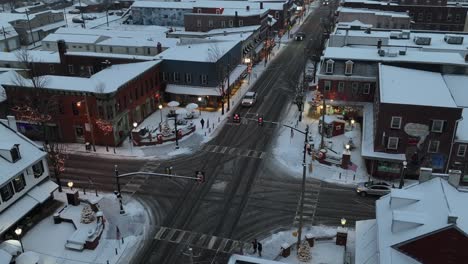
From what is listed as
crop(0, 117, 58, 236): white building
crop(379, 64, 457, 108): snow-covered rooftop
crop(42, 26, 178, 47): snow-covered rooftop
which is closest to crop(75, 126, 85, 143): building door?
crop(0, 117, 58, 236): white building

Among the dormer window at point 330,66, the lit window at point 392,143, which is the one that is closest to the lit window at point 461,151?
the lit window at point 392,143

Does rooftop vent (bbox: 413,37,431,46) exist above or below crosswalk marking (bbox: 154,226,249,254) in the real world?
above

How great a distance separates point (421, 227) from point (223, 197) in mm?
→ 24260

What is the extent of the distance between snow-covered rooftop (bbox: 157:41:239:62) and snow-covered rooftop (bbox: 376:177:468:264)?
4782 cm

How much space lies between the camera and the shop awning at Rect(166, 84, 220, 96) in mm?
73500

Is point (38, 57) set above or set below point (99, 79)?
below

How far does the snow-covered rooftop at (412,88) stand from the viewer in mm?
50406

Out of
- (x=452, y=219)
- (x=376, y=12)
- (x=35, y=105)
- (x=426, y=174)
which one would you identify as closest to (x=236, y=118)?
(x=35, y=105)

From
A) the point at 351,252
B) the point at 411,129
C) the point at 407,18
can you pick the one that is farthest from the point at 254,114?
the point at 407,18

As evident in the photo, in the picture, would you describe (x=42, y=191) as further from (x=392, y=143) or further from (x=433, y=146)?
(x=433, y=146)

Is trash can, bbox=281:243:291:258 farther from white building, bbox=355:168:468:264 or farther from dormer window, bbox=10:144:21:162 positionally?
dormer window, bbox=10:144:21:162

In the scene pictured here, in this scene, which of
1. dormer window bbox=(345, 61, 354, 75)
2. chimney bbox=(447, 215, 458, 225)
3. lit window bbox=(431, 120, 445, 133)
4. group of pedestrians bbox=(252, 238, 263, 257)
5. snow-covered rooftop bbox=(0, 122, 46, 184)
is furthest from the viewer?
dormer window bbox=(345, 61, 354, 75)

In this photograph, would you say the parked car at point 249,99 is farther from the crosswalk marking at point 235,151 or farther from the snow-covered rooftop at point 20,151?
the snow-covered rooftop at point 20,151

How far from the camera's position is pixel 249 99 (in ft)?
245
